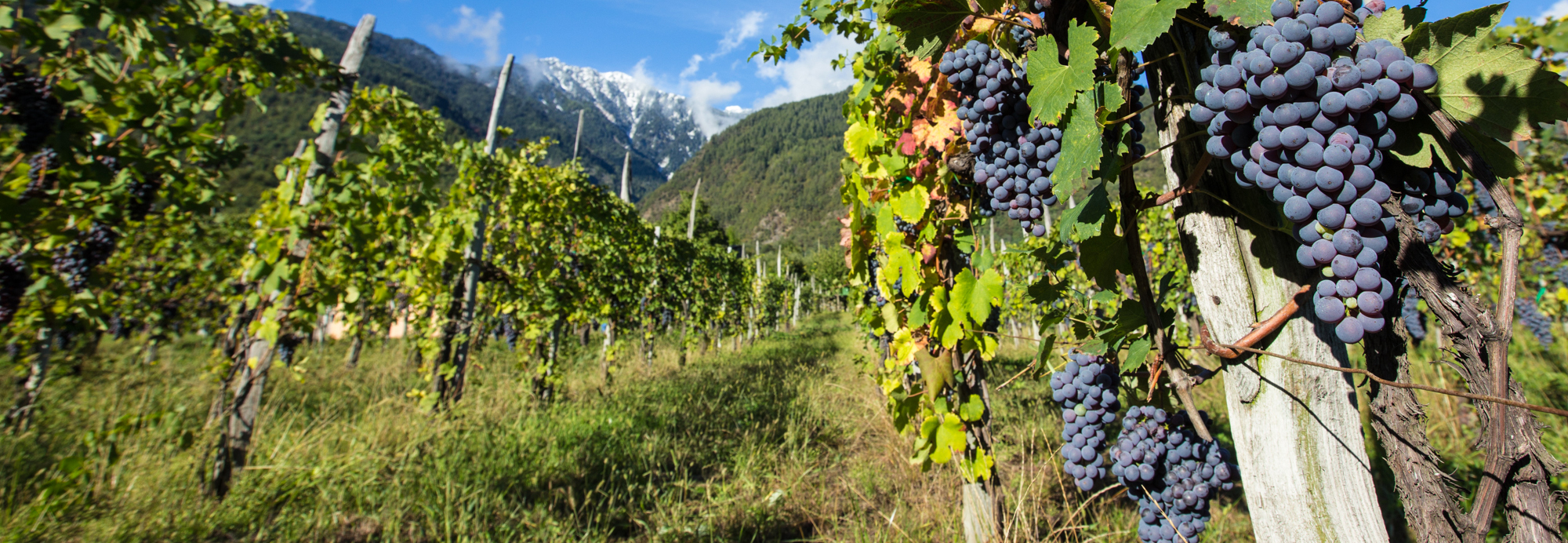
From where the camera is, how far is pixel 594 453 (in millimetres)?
3641

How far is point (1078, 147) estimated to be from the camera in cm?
88

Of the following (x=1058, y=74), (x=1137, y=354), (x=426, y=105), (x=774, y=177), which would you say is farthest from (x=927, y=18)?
(x=426, y=105)

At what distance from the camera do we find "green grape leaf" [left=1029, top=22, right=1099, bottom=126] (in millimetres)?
860

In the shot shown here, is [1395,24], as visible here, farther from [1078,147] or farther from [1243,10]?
[1078,147]

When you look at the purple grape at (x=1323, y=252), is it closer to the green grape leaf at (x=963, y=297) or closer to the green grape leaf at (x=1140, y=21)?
the green grape leaf at (x=1140, y=21)

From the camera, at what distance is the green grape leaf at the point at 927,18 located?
3.54 feet

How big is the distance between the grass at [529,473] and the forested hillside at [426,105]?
50659 millimetres

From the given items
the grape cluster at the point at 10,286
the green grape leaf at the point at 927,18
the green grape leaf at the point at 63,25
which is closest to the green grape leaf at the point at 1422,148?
the green grape leaf at the point at 927,18

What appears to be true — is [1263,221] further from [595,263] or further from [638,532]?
[595,263]

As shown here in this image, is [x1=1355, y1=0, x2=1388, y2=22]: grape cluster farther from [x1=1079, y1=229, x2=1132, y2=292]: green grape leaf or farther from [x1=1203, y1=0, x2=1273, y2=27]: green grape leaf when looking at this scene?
[x1=1079, y1=229, x2=1132, y2=292]: green grape leaf

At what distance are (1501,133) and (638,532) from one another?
10.0ft

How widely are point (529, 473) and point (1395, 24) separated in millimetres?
3766

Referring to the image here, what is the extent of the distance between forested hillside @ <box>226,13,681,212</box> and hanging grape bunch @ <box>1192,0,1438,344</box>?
180 ft

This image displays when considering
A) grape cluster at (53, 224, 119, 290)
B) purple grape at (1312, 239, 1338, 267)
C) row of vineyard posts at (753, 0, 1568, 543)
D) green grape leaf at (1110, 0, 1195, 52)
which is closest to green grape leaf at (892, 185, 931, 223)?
row of vineyard posts at (753, 0, 1568, 543)
